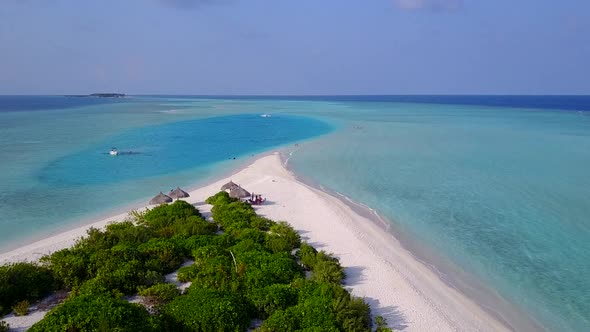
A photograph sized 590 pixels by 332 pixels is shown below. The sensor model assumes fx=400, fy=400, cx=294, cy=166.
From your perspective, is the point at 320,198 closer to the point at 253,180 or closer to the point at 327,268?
the point at 253,180

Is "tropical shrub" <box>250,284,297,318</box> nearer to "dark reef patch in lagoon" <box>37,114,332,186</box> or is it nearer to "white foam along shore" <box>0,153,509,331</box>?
"white foam along shore" <box>0,153,509,331</box>

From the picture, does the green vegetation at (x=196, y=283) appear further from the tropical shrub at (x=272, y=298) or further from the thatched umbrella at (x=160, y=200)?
the thatched umbrella at (x=160, y=200)

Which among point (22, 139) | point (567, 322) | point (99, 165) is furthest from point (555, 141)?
point (22, 139)

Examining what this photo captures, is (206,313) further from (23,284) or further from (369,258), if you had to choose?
(369,258)

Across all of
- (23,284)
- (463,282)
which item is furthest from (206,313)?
(463,282)

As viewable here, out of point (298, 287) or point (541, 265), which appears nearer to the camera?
point (298, 287)

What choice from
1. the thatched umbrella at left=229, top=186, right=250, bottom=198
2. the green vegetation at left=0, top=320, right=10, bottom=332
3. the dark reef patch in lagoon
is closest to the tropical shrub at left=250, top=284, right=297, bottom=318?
the green vegetation at left=0, top=320, right=10, bottom=332

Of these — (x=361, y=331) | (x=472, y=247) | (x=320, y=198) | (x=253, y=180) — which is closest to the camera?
(x=361, y=331)
